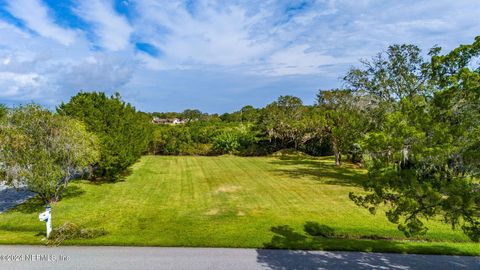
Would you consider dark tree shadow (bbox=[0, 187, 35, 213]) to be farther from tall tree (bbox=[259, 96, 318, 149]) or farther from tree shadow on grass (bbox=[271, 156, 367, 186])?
tall tree (bbox=[259, 96, 318, 149])

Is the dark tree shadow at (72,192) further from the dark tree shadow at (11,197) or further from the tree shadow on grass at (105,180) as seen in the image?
the tree shadow on grass at (105,180)

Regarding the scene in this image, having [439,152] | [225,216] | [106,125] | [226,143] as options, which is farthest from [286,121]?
[439,152]

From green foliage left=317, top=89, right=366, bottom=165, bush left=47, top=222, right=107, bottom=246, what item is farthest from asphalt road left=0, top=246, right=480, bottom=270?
green foliage left=317, top=89, right=366, bottom=165

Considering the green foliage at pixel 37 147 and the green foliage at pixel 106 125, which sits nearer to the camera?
the green foliage at pixel 37 147

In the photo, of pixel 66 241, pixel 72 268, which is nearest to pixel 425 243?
pixel 72 268

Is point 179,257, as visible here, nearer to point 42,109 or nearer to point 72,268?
point 72,268

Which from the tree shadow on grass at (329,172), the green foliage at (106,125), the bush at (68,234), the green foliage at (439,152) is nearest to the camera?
the green foliage at (439,152)

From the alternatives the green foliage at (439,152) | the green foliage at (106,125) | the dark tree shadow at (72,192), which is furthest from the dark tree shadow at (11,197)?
the green foliage at (439,152)
